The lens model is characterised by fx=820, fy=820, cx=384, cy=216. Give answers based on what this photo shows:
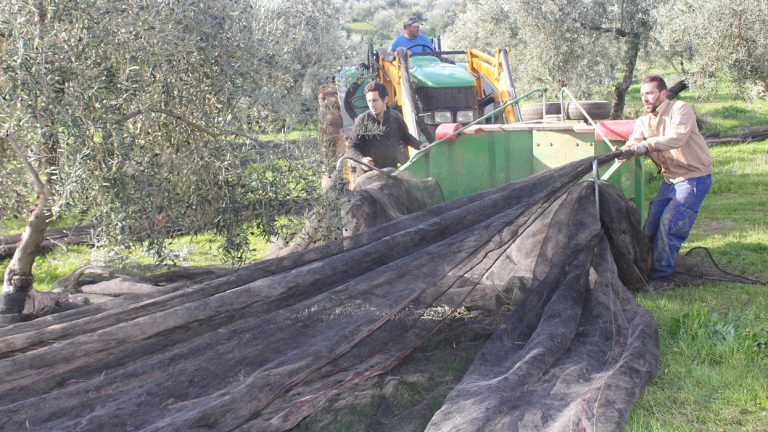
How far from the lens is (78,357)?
391 centimetres

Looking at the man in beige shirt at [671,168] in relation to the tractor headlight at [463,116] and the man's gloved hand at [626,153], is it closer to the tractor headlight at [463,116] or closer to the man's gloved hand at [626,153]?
the man's gloved hand at [626,153]

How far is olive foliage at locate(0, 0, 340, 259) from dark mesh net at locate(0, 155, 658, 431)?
0.65 metres

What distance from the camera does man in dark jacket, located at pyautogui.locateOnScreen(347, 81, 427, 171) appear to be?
7984 millimetres

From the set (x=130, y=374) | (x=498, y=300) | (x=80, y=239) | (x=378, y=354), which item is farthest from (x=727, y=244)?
(x=80, y=239)

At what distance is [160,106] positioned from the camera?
15.6 feet

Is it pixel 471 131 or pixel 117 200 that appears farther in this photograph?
pixel 471 131

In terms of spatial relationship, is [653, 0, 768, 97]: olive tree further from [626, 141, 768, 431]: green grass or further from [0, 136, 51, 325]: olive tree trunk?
[0, 136, 51, 325]: olive tree trunk

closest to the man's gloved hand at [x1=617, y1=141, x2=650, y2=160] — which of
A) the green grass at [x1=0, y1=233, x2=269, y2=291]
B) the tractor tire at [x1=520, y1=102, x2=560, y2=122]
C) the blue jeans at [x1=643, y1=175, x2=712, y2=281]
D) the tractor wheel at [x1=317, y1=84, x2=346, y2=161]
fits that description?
the blue jeans at [x1=643, y1=175, x2=712, y2=281]

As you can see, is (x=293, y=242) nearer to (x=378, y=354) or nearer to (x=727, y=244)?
(x=378, y=354)

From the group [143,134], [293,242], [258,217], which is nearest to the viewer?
[143,134]

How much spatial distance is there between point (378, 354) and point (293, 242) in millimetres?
1808

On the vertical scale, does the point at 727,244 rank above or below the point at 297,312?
below

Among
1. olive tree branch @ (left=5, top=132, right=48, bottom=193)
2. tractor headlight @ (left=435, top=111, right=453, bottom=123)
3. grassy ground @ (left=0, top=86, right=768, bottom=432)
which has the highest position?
olive tree branch @ (left=5, top=132, right=48, bottom=193)

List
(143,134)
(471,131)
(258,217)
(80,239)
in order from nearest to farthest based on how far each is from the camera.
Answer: (143,134) → (258,217) → (471,131) → (80,239)
